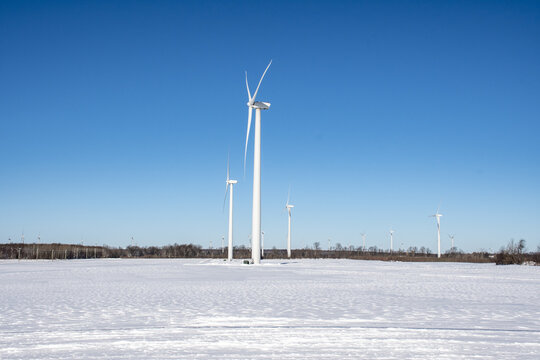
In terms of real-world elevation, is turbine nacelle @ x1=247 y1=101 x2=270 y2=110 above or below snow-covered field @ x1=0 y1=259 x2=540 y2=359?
above

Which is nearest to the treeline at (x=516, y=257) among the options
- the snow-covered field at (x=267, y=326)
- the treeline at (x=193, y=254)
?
the treeline at (x=193, y=254)

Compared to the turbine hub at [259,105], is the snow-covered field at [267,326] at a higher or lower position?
lower

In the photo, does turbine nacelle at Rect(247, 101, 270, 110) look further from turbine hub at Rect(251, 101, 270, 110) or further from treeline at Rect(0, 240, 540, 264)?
treeline at Rect(0, 240, 540, 264)

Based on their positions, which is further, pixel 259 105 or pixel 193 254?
pixel 193 254

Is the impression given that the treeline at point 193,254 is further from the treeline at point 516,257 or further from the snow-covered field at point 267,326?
the snow-covered field at point 267,326

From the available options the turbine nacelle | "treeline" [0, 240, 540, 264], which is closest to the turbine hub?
the turbine nacelle

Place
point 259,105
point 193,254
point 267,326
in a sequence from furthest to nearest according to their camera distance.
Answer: point 193,254, point 259,105, point 267,326

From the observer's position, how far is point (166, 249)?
365 ft

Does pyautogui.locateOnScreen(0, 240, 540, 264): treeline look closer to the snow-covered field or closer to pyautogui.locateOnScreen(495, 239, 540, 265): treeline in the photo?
pyautogui.locateOnScreen(495, 239, 540, 265): treeline

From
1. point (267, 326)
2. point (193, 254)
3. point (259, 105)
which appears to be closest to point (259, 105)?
point (259, 105)

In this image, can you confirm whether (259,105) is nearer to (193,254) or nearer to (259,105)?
(259,105)

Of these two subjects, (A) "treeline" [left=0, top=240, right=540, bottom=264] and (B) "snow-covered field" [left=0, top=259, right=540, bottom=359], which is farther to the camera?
(A) "treeline" [left=0, top=240, right=540, bottom=264]

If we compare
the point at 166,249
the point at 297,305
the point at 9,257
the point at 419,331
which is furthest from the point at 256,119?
the point at 166,249

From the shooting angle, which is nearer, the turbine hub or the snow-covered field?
the snow-covered field
